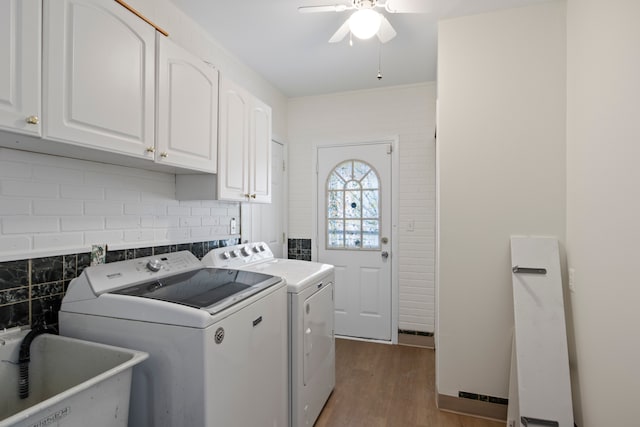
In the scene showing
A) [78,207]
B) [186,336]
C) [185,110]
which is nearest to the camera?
[186,336]

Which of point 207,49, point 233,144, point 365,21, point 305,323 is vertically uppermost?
point 207,49

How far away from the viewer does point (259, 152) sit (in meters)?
2.39

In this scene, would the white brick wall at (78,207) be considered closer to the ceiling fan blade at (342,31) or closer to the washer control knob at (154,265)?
the washer control knob at (154,265)

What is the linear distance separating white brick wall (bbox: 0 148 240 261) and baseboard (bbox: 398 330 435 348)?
7.65ft

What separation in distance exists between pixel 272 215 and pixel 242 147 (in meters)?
1.23

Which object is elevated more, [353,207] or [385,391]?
[353,207]

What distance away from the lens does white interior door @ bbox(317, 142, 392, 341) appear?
327 cm

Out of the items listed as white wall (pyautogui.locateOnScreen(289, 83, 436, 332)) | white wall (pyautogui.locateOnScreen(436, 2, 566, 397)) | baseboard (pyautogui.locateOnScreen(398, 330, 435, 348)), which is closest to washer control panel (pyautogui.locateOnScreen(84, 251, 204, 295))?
white wall (pyautogui.locateOnScreen(436, 2, 566, 397))

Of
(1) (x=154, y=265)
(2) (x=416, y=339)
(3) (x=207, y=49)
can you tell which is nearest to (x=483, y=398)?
(2) (x=416, y=339)

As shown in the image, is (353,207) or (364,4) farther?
(353,207)

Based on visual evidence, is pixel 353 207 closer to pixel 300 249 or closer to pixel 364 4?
pixel 300 249

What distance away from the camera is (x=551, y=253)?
1932 mm

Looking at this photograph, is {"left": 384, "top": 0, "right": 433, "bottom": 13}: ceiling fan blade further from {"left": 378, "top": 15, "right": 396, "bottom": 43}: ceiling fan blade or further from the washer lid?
the washer lid

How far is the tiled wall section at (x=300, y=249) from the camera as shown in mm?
3518
